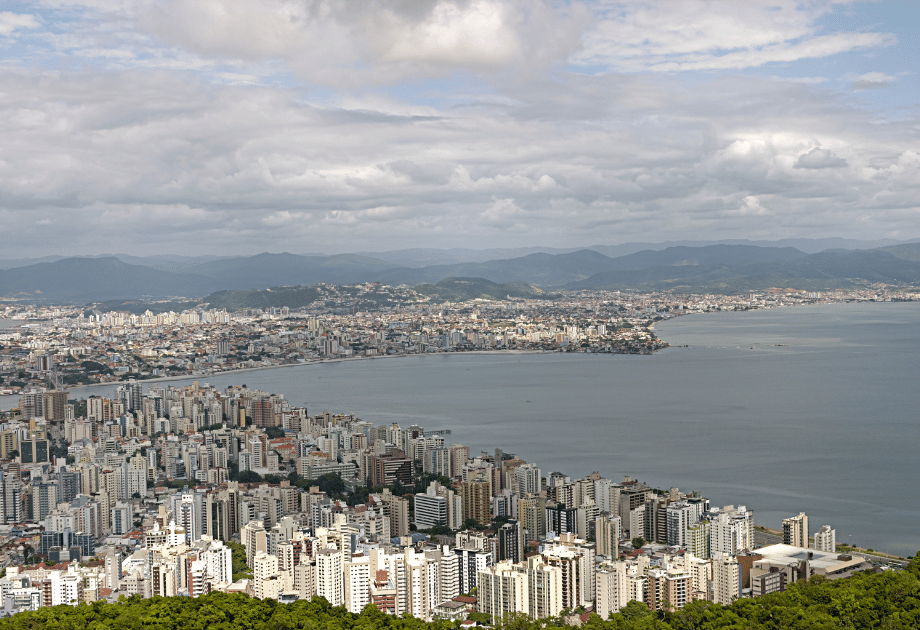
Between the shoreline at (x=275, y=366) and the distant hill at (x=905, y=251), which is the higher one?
the distant hill at (x=905, y=251)

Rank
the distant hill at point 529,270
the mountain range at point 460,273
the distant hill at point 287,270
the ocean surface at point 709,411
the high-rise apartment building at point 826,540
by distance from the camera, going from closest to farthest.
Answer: the high-rise apartment building at point 826,540 → the ocean surface at point 709,411 → the mountain range at point 460,273 → the distant hill at point 287,270 → the distant hill at point 529,270

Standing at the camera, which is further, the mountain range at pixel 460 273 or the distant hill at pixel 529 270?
the distant hill at pixel 529 270

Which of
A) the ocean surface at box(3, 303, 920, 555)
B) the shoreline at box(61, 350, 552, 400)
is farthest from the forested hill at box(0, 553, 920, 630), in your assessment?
the shoreline at box(61, 350, 552, 400)

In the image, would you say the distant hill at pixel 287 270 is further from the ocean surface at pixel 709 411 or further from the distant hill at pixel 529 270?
the ocean surface at pixel 709 411

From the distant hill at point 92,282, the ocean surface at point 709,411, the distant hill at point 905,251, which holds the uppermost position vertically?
the distant hill at point 905,251

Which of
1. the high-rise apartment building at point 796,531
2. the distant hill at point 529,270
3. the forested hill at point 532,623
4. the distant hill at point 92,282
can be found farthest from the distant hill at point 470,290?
the forested hill at point 532,623

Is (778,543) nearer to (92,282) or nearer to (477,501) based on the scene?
(477,501)

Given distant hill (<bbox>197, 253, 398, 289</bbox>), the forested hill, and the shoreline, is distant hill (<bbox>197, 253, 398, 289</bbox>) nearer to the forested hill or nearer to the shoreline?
the shoreline
